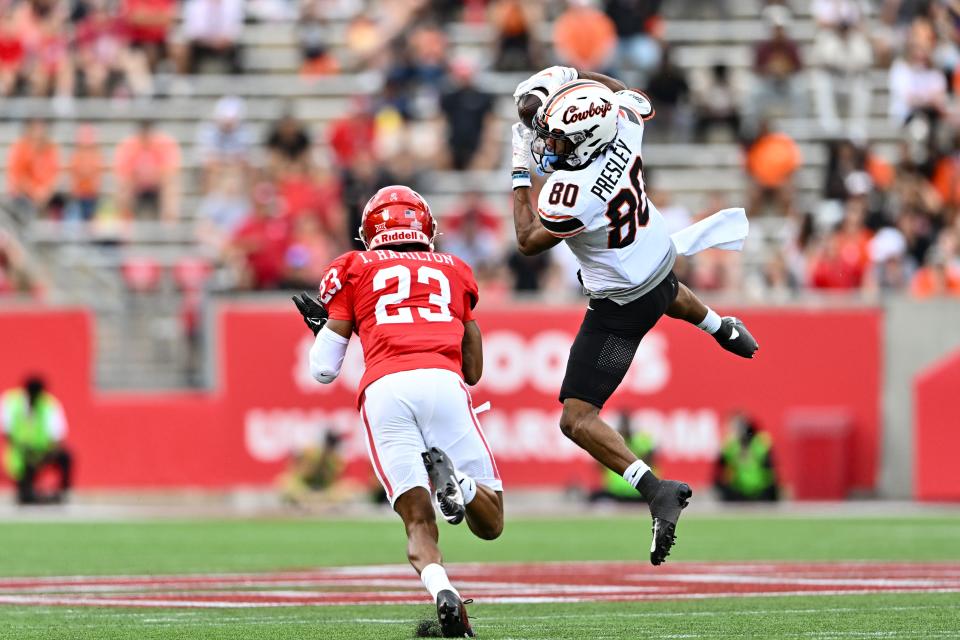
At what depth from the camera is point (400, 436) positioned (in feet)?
27.3

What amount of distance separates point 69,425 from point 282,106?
5386 millimetres

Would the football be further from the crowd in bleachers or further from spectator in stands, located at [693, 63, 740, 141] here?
spectator in stands, located at [693, 63, 740, 141]

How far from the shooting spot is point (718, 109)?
2322cm

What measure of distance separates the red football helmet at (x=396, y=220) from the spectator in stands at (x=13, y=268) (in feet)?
43.5

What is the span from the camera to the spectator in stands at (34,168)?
22.5 meters

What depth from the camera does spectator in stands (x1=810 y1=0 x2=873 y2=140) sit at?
23625 millimetres

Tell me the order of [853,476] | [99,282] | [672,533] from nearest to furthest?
Result: 1. [672,533]
2. [853,476]
3. [99,282]

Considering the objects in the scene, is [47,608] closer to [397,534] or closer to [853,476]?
[397,534]

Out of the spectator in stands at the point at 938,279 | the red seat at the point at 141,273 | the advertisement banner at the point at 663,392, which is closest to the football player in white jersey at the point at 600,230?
the advertisement banner at the point at 663,392

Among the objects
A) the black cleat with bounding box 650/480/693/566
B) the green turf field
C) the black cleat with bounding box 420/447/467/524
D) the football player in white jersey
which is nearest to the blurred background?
the green turf field

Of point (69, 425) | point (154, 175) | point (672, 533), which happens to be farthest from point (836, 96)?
point (672, 533)

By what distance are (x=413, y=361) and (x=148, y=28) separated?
16676 millimetres

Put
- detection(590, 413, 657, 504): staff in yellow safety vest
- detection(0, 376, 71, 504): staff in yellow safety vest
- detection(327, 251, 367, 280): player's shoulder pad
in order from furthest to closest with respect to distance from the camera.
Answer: detection(0, 376, 71, 504): staff in yellow safety vest < detection(590, 413, 657, 504): staff in yellow safety vest < detection(327, 251, 367, 280): player's shoulder pad

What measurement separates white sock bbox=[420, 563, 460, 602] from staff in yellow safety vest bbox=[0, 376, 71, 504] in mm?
12220
